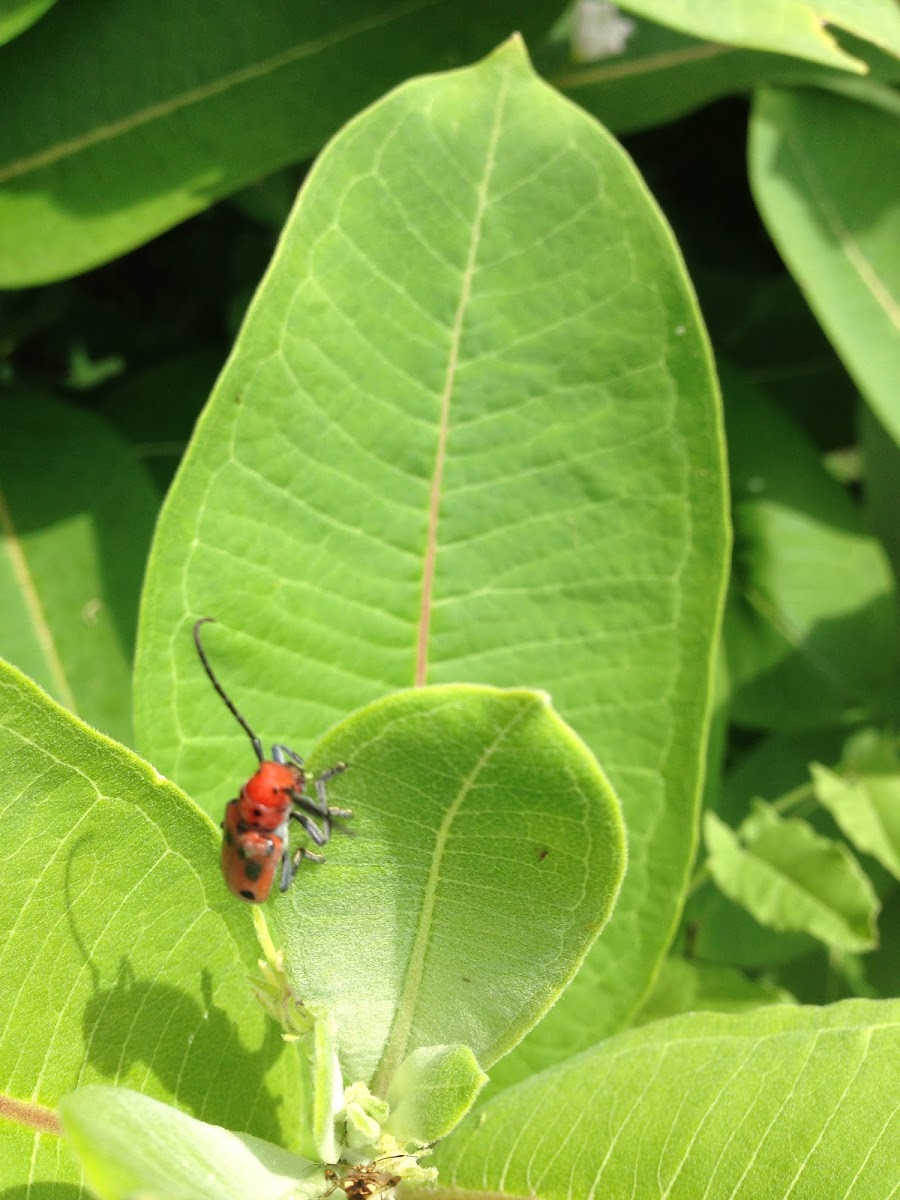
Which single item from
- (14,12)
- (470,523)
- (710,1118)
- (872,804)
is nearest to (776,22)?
(470,523)

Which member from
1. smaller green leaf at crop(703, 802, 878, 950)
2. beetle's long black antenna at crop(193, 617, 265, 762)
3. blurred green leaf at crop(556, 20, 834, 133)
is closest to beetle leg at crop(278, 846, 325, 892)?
beetle's long black antenna at crop(193, 617, 265, 762)

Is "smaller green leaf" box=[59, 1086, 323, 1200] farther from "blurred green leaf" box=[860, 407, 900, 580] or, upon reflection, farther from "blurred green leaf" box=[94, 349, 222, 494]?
"blurred green leaf" box=[860, 407, 900, 580]

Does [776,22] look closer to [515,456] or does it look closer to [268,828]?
[515,456]

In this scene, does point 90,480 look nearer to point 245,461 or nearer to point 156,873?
point 245,461

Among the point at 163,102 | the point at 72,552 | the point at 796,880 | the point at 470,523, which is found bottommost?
the point at 796,880

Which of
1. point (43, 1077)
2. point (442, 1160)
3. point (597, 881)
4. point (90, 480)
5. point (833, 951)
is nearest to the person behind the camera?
point (597, 881)

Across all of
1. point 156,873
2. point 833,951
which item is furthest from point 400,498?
point 833,951
